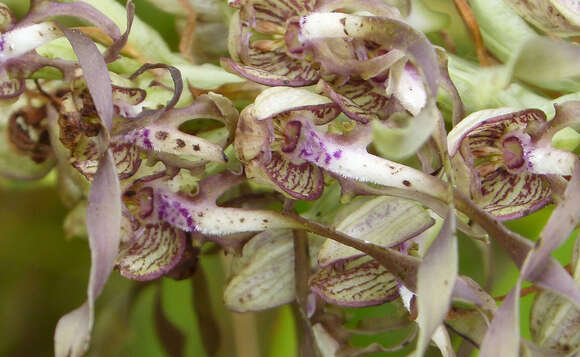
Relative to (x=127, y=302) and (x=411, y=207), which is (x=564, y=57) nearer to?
(x=411, y=207)

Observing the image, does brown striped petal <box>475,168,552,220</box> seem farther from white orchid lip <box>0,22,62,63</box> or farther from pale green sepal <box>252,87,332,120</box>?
white orchid lip <box>0,22,62,63</box>

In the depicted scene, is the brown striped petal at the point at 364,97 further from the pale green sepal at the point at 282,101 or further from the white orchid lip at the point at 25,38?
the white orchid lip at the point at 25,38

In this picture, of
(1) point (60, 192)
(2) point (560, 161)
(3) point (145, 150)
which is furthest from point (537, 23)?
(1) point (60, 192)

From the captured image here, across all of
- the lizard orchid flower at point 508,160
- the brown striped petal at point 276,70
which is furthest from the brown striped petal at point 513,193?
the brown striped petal at point 276,70

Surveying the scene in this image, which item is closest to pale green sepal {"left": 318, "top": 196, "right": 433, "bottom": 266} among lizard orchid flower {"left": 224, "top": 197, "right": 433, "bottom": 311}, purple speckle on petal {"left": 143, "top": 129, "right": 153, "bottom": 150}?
lizard orchid flower {"left": 224, "top": 197, "right": 433, "bottom": 311}

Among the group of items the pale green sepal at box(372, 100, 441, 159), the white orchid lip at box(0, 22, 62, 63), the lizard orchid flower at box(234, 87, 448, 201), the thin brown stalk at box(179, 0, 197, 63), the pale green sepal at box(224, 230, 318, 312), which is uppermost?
the pale green sepal at box(372, 100, 441, 159)

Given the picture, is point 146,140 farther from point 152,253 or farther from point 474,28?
point 474,28
